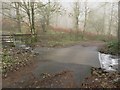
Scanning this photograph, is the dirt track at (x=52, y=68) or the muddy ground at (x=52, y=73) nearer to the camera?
the muddy ground at (x=52, y=73)

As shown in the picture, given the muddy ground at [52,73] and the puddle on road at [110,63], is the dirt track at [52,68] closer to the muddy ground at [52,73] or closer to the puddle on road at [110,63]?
the muddy ground at [52,73]

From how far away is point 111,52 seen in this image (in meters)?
15.0

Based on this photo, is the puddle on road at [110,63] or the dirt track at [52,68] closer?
the dirt track at [52,68]

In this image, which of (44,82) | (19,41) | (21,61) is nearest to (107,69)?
(44,82)

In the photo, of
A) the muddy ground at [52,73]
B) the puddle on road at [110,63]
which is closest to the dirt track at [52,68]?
the muddy ground at [52,73]

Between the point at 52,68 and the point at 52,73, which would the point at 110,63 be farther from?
the point at 52,73

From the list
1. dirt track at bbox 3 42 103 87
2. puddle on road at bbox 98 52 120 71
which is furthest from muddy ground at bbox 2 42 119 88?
puddle on road at bbox 98 52 120 71

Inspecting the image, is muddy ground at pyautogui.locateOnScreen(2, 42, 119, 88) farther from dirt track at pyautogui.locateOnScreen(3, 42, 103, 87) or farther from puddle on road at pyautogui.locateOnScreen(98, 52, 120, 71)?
puddle on road at pyautogui.locateOnScreen(98, 52, 120, 71)

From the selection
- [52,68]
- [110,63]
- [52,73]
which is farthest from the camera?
[110,63]

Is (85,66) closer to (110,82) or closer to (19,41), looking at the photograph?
(110,82)

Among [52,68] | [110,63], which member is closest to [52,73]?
[52,68]

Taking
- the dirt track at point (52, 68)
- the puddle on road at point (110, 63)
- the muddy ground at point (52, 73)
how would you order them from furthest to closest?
the puddle on road at point (110, 63), the dirt track at point (52, 68), the muddy ground at point (52, 73)

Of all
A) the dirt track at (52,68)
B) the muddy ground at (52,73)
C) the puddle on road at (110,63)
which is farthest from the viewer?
the puddle on road at (110,63)

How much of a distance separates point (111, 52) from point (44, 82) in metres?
7.51
